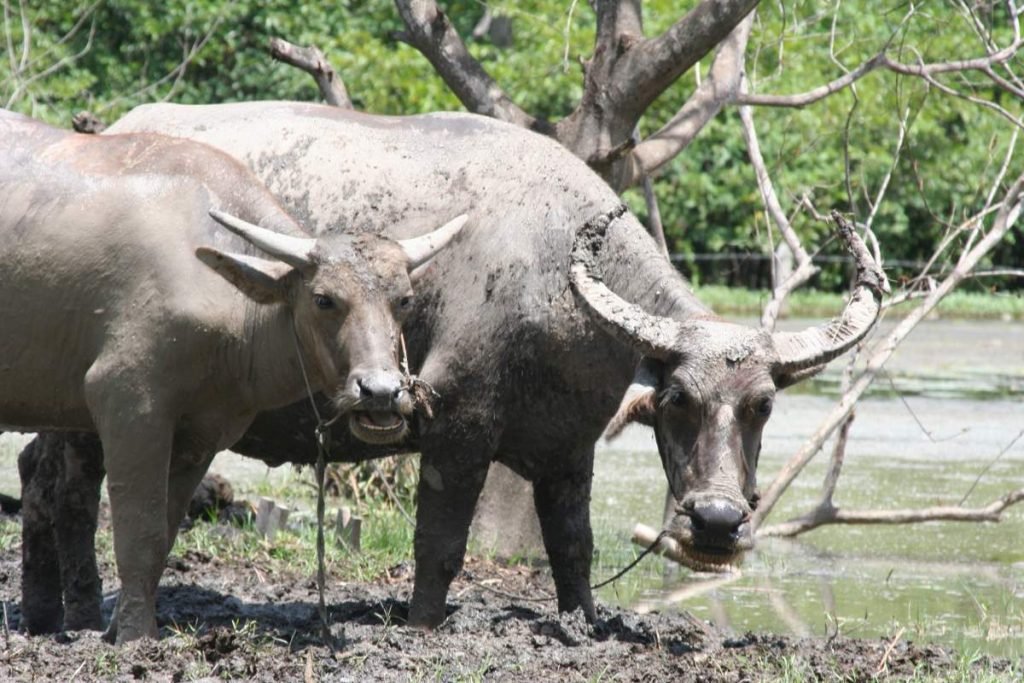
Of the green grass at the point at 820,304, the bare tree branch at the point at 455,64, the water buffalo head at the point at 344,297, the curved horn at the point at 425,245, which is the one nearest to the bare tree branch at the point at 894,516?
the bare tree branch at the point at 455,64

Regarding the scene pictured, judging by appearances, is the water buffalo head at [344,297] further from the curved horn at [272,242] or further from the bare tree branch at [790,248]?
the bare tree branch at [790,248]

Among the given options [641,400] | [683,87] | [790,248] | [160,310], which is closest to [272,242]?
[160,310]

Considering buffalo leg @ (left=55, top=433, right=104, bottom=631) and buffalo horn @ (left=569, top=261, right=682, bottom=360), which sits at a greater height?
buffalo horn @ (left=569, top=261, right=682, bottom=360)

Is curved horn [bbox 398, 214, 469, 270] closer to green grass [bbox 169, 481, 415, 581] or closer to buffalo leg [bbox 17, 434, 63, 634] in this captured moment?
buffalo leg [bbox 17, 434, 63, 634]

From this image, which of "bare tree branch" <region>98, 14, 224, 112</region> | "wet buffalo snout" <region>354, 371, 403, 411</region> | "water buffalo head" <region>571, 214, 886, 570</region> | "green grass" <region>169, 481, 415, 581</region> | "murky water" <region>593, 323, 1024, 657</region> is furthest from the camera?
"bare tree branch" <region>98, 14, 224, 112</region>

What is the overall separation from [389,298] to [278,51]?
4.37m

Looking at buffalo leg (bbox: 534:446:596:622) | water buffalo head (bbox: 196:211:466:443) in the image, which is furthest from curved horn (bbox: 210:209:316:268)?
buffalo leg (bbox: 534:446:596:622)

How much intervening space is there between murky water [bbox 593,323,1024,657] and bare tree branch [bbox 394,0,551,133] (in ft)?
8.98

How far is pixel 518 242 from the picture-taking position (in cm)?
755

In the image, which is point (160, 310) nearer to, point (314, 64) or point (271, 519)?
point (271, 519)

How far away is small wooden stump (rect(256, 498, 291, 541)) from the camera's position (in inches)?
379

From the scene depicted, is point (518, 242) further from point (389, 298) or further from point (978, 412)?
point (978, 412)

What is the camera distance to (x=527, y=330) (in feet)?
24.3

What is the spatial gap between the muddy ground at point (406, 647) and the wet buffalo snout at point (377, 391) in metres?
1.02
